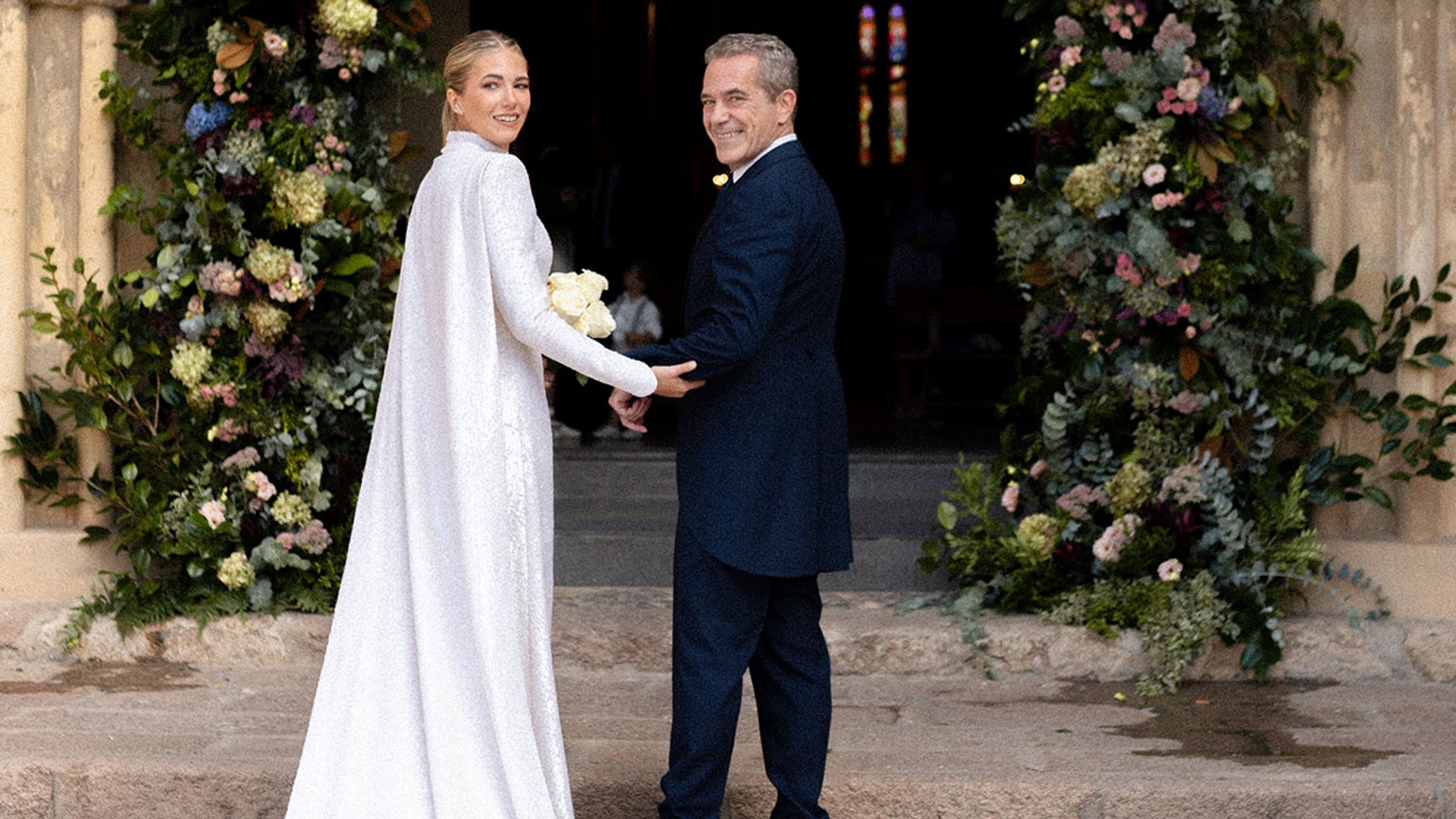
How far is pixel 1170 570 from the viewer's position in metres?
5.44

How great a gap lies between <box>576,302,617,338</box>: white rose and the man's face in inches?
17.2

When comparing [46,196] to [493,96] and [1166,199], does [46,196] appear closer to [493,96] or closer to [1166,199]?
[493,96]

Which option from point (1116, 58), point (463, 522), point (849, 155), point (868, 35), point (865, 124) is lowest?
point (463, 522)

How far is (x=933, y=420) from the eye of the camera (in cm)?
1034

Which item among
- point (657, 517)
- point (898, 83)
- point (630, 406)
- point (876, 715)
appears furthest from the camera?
point (898, 83)

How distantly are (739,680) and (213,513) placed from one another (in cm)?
249

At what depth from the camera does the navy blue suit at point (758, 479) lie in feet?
12.1

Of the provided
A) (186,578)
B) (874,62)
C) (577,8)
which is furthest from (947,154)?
(186,578)

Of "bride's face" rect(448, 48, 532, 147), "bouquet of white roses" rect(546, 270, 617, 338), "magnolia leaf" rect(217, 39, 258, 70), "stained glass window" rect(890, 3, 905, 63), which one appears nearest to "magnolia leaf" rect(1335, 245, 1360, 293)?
Result: "bouquet of white roses" rect(546, 270, 617, 338)

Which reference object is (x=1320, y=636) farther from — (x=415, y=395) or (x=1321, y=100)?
(x=415, y=395)

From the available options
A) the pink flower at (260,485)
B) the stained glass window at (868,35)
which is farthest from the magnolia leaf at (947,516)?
the stained glass window at (868,35)

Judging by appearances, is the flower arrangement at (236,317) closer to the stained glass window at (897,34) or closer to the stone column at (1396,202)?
the stone column at (1396,202)

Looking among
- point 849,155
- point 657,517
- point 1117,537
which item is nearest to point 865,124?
point 849,155

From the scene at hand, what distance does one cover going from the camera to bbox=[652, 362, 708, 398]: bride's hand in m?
3.67
